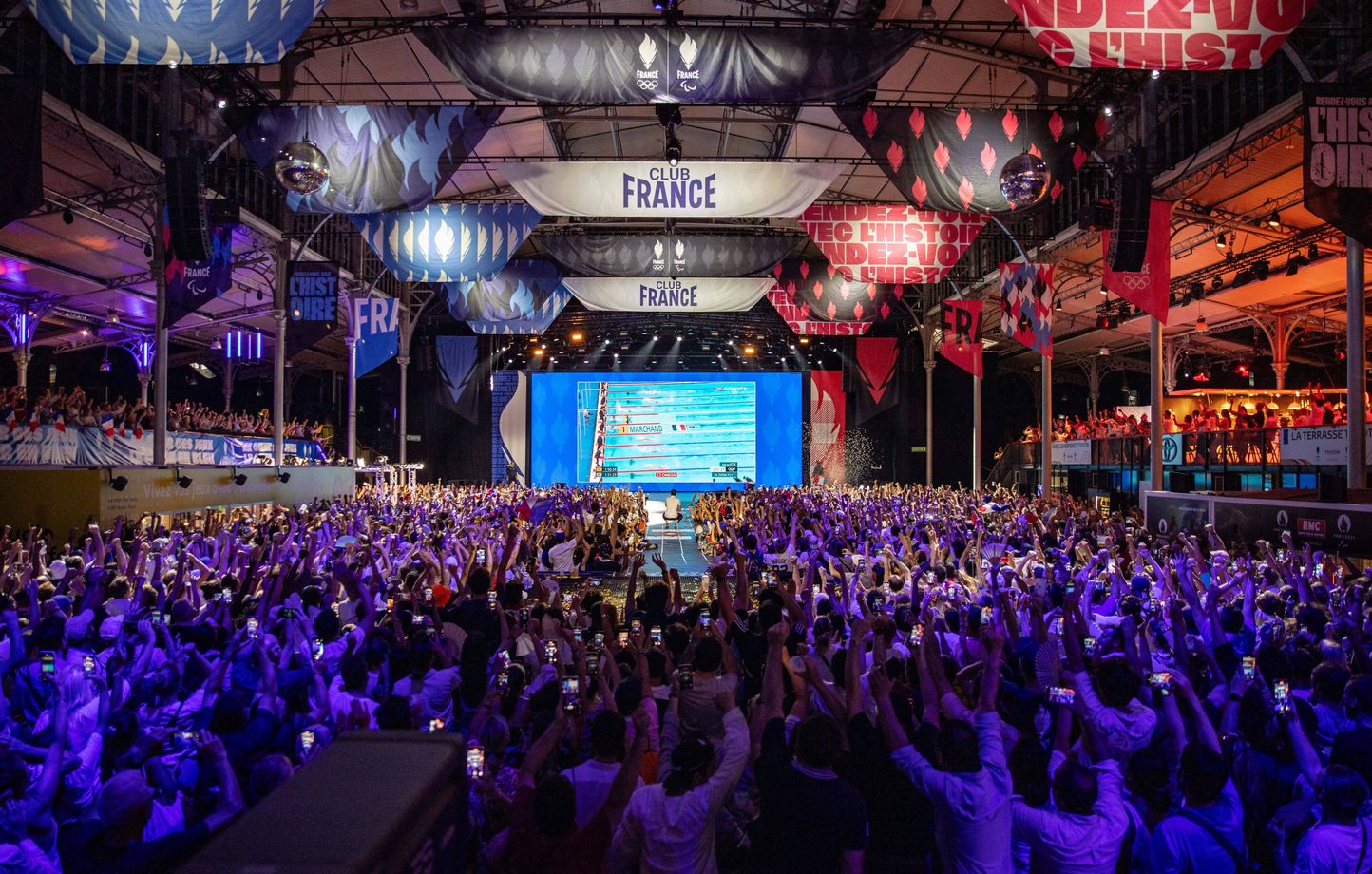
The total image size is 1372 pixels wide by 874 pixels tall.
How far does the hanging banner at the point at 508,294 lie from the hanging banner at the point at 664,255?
3111 mm

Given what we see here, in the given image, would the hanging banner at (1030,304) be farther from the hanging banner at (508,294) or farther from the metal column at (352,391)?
the metal column at (352,391)

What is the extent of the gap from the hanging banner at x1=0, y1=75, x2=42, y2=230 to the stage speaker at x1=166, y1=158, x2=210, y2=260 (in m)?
3.01

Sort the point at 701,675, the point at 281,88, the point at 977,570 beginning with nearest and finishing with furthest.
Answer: the point at 701,675 → the point at 977,570 → the point at 281,88

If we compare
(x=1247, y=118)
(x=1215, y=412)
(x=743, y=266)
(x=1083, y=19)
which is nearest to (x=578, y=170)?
(x=743, y=266)

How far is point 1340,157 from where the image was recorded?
7812 millimetres

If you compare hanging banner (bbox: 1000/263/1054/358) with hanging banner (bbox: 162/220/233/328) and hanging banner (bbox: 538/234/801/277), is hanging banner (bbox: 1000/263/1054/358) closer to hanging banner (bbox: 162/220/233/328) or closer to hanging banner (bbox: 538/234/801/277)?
hanging banner (bbox: 538/234/801/277)

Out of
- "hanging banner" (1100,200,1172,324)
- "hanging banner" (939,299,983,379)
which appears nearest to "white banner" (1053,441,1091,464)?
"hanging banner" (939,299,983,379)

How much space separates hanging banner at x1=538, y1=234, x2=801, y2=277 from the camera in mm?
16531

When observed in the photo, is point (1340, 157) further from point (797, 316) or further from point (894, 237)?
point (797, 316)

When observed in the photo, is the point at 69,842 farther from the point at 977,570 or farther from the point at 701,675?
the point at 977,570

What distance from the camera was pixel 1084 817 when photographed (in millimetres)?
2920

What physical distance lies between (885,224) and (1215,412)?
10109 mm

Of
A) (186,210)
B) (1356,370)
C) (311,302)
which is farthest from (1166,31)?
(311,302)

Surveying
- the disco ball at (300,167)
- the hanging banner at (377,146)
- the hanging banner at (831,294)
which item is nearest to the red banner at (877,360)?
the hanging banner at (831,294)
